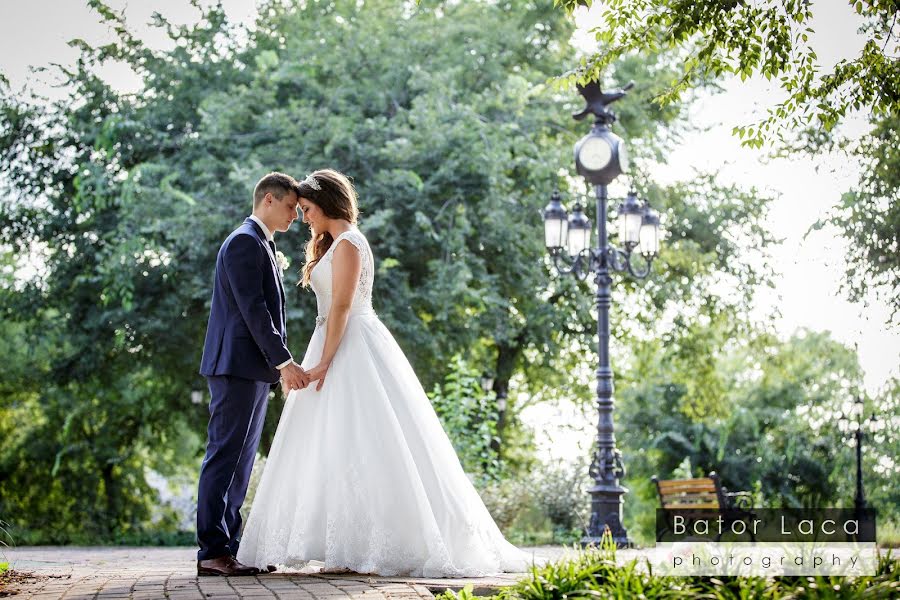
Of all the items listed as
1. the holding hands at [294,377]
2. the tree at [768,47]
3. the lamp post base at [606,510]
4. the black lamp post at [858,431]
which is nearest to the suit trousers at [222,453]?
the holding hands at [294,377]

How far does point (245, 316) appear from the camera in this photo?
247 inches

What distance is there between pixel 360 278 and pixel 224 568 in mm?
1869

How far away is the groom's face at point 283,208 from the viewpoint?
6582 mm

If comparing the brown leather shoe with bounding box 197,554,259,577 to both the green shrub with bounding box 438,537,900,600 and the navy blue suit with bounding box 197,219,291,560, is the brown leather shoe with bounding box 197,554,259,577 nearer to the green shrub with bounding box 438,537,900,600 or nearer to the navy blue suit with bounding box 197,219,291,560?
the navy blue suit with bounding box 197,219,291,560

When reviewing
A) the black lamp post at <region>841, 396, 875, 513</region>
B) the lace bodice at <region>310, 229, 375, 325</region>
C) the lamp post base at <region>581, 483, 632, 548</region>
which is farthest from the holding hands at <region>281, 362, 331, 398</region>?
the black lamp post at <region>841, 396, 875, 513</region>

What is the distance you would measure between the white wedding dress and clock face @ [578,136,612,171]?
6.34m

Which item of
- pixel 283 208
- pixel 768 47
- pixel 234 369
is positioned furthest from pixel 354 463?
pixel 768 47

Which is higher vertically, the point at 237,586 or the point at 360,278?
the point at 360,278

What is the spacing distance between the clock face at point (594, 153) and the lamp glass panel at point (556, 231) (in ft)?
2.46

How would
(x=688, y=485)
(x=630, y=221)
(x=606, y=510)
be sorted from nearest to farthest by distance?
(x=606, y=510)
(x=630, y=221)
(x=688, y=485)

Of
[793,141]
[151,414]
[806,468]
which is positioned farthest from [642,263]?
[806,468]

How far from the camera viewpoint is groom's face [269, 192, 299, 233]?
21.6 feet

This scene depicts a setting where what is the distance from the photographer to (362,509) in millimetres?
6191

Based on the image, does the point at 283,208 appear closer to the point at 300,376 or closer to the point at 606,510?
the point at 300,376
